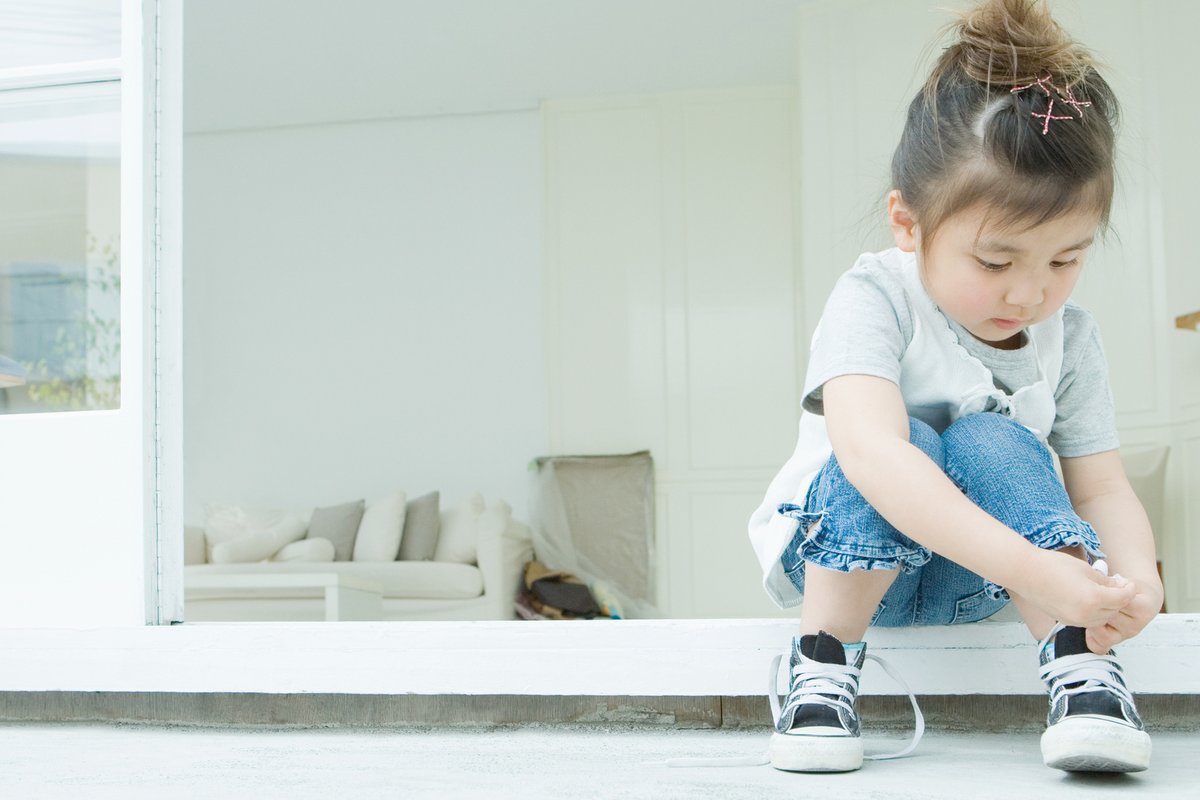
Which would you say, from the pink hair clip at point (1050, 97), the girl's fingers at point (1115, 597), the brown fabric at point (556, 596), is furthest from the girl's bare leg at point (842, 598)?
the brown fabric at point (556, 596)

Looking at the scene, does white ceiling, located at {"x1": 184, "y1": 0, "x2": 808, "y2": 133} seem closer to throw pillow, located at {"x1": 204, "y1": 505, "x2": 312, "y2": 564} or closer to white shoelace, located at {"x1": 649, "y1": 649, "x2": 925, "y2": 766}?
throw pillow, located at {"x1": 204, "y1": 505, "x2": 312, "y2": 564}

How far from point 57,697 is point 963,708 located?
1.26 m

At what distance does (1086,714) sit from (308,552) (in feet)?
14.2

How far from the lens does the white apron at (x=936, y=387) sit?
126cm

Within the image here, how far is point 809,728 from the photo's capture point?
1098mm

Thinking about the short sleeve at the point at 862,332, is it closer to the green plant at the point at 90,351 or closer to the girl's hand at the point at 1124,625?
the girl's hand at the point at 1124,625

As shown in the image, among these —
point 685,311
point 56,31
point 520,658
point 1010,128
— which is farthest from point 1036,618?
point 685,311

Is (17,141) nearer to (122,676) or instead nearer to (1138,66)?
(122,676)

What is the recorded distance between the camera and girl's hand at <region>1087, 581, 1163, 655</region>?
3.38ft

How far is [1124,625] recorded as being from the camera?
1030 mm

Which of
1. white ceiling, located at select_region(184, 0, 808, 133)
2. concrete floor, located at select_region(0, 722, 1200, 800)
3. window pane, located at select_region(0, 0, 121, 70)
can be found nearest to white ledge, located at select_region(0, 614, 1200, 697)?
concrete floor, located at select_region(0, 722, 1200, 800)

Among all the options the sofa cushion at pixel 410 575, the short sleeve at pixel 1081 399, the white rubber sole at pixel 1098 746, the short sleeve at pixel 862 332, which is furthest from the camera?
the sofa cushion at pixel 410 575

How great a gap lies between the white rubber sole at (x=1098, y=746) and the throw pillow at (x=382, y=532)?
4356 millimetres

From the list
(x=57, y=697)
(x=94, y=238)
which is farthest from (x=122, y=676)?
(x=94, y=238)
